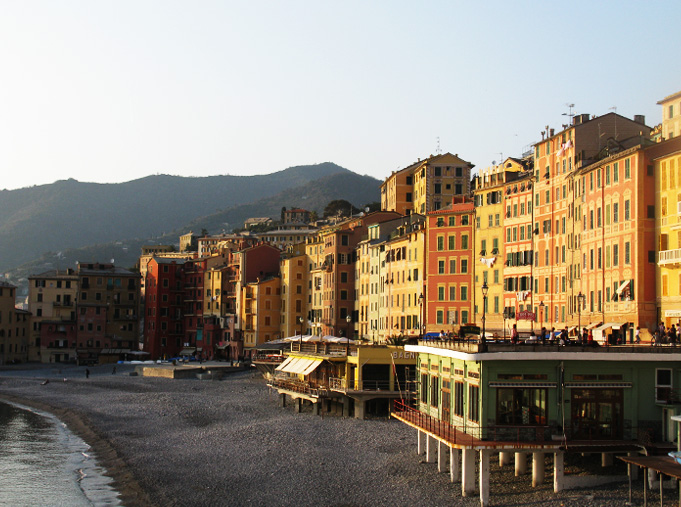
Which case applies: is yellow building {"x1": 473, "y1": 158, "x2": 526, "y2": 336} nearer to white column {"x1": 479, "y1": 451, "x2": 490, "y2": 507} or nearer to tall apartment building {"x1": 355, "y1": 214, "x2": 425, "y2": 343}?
tall apartment building {"x1": 355, "y1": 214, "x2": 425, "y2": 343}

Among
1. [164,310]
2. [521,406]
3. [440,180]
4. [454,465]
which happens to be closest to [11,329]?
[164,310]

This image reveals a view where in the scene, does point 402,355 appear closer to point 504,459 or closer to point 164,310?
point 504,459

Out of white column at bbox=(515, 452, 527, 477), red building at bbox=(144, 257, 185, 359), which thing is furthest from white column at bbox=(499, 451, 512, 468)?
red building at bbox=(144, 257, 185, 359)

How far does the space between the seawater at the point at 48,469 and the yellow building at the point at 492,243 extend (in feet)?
122

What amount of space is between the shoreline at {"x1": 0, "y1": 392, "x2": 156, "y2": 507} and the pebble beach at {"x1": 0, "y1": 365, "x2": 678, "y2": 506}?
0.36 feet

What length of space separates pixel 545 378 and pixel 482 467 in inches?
164

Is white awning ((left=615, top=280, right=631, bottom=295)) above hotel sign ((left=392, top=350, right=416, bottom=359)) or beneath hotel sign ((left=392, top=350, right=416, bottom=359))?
above

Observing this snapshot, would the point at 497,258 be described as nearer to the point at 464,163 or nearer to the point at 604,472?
the point at 464,163

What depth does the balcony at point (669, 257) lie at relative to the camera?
54906mm

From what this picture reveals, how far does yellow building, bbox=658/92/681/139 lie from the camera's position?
67562 millimetres

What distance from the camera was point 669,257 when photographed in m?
55.7

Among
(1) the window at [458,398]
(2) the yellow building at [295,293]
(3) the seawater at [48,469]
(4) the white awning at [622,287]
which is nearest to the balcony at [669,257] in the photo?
(4) the white awning at [622,287]

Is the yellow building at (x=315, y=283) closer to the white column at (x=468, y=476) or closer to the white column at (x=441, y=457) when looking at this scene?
the white column at (x=441, y=457)

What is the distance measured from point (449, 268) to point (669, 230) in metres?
32.2
